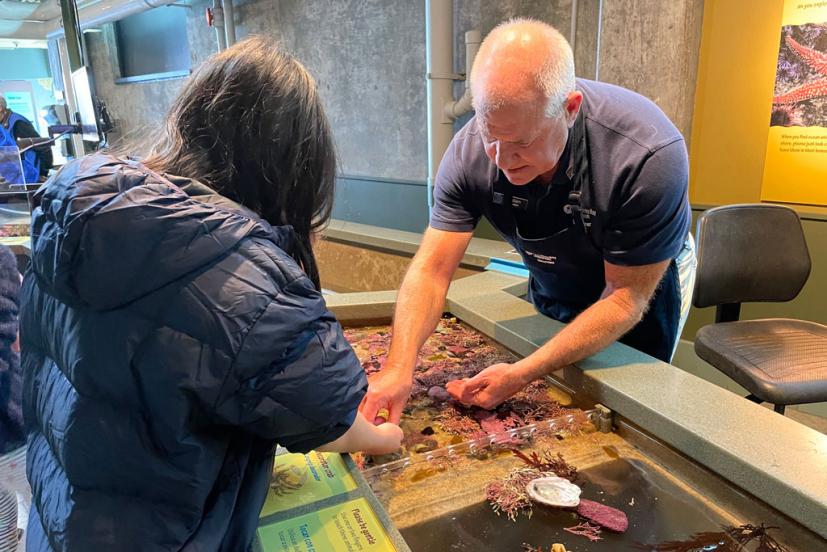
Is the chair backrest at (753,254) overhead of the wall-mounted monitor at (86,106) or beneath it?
beneath

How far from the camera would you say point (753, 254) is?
229cm

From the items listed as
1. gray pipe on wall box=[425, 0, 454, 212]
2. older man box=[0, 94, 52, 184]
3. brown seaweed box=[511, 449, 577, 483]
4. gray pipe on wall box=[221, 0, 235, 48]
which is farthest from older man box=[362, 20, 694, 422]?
gray pipe on wall box=[221, 0, 235, 48]

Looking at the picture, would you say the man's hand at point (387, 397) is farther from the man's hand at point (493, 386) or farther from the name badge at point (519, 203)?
the name badge at point (519, 203)

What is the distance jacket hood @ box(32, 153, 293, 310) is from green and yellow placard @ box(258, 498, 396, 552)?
45 cm

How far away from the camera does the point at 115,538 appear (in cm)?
73

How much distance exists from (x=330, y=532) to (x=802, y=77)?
2.92 metres

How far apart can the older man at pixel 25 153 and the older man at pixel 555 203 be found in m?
3.86

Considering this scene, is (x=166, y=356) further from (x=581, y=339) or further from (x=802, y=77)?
(x=802, y=77)

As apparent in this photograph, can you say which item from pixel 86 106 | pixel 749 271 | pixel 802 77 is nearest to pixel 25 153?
pixel 86 106

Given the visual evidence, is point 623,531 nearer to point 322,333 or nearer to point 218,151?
point 322,333

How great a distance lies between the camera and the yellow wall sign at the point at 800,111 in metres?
2.59

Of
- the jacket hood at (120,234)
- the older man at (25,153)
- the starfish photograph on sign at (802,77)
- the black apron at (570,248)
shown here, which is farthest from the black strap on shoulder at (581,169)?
the older man at (25,153)

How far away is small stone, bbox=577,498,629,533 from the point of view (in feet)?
3.08

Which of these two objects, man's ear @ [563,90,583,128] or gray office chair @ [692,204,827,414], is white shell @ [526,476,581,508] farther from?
gray office chair @ [692,204,827,414]
